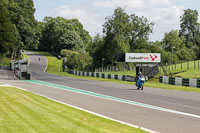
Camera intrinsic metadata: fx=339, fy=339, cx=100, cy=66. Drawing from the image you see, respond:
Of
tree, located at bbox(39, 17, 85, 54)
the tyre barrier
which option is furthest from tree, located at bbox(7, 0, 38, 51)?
the tyre barrier

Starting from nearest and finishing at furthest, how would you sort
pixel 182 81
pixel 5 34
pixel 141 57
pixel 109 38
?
1. pixel 182 81
2. pixel 141 57
3. pixel 5 34
4. pixel 109 38

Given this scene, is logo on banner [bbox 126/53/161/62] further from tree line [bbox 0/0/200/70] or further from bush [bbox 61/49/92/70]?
bush [bbox 61/49/92/70]

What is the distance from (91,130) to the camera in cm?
860

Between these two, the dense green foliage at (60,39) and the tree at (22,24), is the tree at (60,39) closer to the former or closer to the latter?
the dense green foliage at (60,39)

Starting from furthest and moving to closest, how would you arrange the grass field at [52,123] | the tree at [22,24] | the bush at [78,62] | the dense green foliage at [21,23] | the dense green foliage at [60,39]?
the dense green foliage at [60,39]
the tree at [22,24]
the dense green foliage at [21,23]
the bush at [78,62]
the grass field at [52,123]

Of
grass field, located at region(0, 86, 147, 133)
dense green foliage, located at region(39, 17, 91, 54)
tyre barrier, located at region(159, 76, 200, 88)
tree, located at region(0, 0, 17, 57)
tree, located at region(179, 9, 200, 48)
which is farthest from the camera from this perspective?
dense green foliage, located at region(39, 17, 91, 54)

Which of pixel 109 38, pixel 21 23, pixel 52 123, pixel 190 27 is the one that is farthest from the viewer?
pixel 190 27

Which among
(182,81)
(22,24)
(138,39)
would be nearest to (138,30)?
(138,39)

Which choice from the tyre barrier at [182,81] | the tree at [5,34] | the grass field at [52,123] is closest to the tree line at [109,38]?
the tree at [5,34]

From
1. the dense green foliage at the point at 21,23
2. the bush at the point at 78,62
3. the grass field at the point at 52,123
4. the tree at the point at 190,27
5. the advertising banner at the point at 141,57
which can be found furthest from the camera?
the tree at the point at 190,27

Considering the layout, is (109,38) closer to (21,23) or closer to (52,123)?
(21,23)

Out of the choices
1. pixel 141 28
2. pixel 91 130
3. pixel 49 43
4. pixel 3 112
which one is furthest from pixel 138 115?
pixel 49 43

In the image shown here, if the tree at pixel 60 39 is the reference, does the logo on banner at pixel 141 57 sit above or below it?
below

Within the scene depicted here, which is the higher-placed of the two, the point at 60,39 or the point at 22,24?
the point at 22,24
